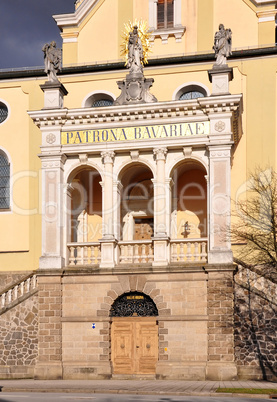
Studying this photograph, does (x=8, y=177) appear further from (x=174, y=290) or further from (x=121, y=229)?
(x=174, y=290)

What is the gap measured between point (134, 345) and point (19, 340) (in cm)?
Result: 464

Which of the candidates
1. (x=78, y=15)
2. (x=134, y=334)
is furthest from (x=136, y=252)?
(x=78, y=15)

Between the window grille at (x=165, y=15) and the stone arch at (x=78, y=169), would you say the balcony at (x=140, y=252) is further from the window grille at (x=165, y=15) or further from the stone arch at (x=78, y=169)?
the window grille at (x=165, y=15)

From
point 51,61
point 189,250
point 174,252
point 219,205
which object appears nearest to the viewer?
point 219,205

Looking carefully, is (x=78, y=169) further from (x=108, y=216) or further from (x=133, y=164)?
(x=108, y=216)

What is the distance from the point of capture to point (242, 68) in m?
36.1

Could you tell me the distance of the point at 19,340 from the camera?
3175cm

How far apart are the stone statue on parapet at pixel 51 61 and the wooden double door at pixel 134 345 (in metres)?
10.4

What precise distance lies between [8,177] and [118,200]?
7.37m

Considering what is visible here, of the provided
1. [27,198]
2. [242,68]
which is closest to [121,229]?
[27,198]

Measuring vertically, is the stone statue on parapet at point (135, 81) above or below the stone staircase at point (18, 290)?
above

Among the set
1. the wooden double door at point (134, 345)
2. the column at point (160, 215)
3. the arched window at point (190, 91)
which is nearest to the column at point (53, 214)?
the wooden double door at point (134, 345)

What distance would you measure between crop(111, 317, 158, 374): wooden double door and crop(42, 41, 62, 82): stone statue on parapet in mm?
10386

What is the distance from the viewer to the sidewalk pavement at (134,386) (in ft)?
84.2
